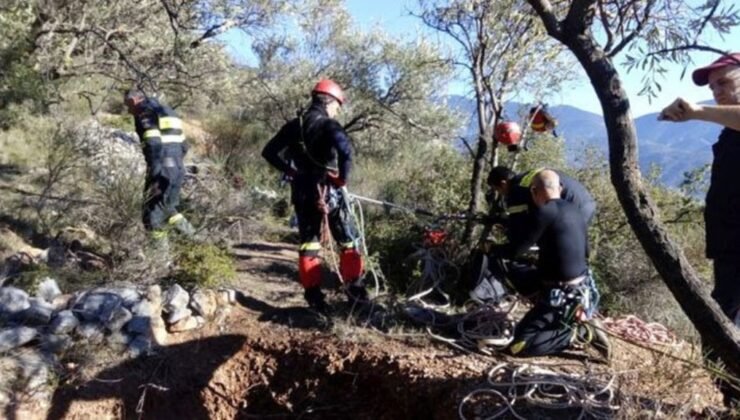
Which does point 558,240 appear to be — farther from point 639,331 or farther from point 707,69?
point 707,69

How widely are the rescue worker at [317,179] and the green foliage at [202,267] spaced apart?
81 cm

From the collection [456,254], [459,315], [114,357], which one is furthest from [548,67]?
[114,357]

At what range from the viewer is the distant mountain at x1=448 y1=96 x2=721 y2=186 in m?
8.09

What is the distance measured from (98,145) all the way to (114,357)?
11.5ft

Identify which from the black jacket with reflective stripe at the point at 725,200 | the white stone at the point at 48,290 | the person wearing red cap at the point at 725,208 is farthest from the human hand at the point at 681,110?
the white stone at the point at 48,290

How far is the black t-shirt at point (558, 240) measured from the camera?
4434 mm

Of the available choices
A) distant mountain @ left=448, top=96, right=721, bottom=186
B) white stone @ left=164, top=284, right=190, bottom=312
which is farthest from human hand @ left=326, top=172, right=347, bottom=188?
distant mountain @ left=448, top=96, right=721, bottom=186

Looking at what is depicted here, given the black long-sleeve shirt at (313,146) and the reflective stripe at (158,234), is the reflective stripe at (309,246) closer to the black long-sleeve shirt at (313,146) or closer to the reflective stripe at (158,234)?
the black long-sleeve shirt at (313,146)

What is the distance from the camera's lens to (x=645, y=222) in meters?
2.94

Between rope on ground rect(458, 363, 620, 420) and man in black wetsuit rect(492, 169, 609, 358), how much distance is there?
0.40 meters

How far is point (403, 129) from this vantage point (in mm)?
12703

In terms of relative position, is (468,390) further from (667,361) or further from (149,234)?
(149,234)

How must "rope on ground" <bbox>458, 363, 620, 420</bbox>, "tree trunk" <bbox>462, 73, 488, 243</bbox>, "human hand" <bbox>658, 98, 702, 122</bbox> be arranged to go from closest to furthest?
"human hand" <bbox>658, 98, 702, 122</bbox>
"rope on ground" <bbox>458, 363, 620, 420</bbox>
"tree trunk" <bbox>462, 73, 488, 243</bbox>

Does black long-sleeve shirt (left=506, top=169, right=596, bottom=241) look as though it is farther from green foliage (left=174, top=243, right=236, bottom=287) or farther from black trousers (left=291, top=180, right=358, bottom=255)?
green foliage (left=174, top=243, right=236, bottom=287)
